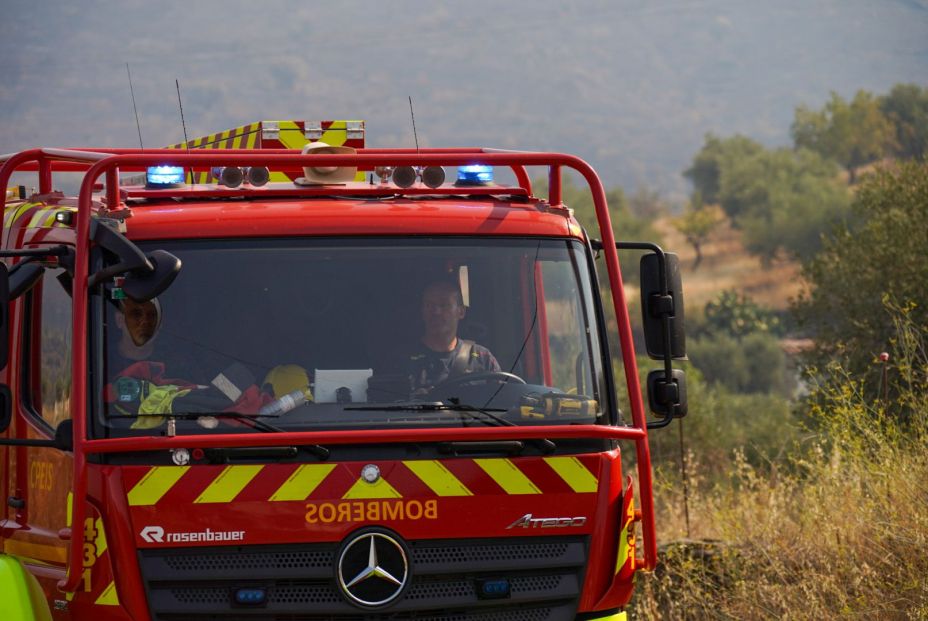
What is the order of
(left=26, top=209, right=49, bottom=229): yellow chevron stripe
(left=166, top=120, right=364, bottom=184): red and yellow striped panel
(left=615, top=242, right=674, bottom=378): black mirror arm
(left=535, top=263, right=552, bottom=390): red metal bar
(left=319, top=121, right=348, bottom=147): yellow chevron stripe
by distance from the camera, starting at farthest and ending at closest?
(left=319, top=121, right=348, bottom=147): yellow chevron stripe, (left=166, top=120, right=364, bottom=184): red and yellow striped panel, (left=26, top=209, right=49, bottom=229): yellow chevron stripe, (left=535, top=263, right=552, bottom=390): red metal bar, (left=615, top=242, right=674, bottom=378): black mirror arm

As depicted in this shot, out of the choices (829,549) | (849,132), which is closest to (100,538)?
(829,549)

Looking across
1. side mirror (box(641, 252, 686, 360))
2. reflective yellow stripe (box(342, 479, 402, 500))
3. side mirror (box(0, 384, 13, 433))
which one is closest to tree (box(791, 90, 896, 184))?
side mirror (box(641, 252, 686, 360))

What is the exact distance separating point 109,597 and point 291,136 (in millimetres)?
3650

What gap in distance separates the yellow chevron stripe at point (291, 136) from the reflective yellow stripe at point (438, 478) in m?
3.31

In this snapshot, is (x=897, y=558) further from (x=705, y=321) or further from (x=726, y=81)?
(x=726, y=81)

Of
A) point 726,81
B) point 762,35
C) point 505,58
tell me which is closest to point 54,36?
point 505,58

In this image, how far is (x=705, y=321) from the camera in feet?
274

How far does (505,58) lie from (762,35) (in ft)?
126

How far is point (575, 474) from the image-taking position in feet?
18.5

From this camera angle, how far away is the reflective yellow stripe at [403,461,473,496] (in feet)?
18.1

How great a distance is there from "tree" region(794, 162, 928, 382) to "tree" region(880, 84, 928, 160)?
292 feet

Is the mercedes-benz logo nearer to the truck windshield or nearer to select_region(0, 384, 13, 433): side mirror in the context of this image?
the truck windshield

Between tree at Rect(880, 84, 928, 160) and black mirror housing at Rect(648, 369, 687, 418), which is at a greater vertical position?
black mirror housing at Rect(648, 369, 687, 418)

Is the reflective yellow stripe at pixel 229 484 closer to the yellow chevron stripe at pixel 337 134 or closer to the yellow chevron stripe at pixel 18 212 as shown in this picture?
the yellow chevron stripe at pixel 18 212
